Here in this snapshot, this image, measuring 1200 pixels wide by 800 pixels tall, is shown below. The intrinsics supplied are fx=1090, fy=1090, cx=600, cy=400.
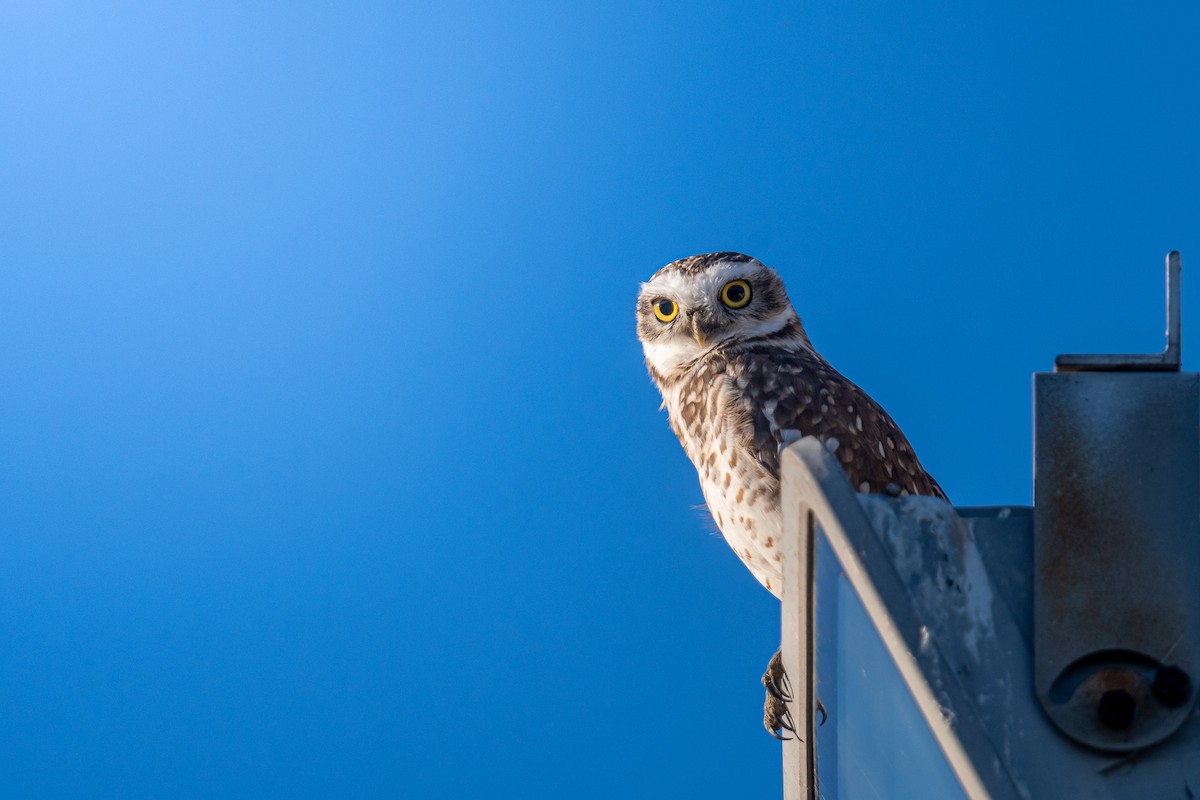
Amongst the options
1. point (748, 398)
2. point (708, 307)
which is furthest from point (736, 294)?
point (748, 398)

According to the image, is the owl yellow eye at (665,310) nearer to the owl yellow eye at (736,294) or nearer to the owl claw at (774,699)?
the owl yellow eye at (736,294)


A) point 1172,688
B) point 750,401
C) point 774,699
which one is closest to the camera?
point 1172,688

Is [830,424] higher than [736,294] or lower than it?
lower

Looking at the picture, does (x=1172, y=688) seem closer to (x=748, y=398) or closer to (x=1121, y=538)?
(x=1121, y=538)

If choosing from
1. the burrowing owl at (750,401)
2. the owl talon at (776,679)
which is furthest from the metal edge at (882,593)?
the burrowing owl at (750,401)

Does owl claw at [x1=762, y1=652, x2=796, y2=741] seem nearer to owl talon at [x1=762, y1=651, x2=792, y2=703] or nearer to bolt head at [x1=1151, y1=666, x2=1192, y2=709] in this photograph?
owl talon at [x1=762, y1=651, x2=792, y2=703]

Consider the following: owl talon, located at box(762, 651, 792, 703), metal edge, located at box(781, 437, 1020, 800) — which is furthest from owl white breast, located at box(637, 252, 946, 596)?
metal edge, located at box(781, 437, 1020, 800)

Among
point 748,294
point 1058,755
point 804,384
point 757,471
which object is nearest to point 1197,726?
point 1058,755

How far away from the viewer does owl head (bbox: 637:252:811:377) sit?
2184mm

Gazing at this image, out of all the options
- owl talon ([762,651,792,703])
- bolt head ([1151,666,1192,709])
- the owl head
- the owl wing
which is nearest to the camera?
bolt head ([1151,666,1192,709])

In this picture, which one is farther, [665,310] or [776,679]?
[665,310]

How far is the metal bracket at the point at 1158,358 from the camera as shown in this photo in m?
0.55

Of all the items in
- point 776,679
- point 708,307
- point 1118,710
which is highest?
point 708,307

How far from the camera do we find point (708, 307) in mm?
2178
